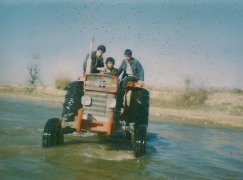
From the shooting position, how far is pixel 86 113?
596 cm

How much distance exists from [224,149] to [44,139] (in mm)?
4861

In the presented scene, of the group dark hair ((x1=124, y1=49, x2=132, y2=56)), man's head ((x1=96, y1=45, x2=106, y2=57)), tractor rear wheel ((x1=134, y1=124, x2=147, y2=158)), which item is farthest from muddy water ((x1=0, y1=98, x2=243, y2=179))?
dark hair ((x1=124, y1=49, x2=132, y2=56))

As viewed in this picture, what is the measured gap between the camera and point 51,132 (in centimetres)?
590

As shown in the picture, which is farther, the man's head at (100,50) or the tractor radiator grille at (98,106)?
the man's head at (100,50)

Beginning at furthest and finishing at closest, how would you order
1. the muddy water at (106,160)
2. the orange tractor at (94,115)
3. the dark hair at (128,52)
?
the dark hair at (128,52)
the orange tractor at (94,115)
the muddy water at (106,160)

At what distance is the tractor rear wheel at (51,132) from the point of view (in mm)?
5891

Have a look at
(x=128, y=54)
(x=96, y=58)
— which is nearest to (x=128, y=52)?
(x=128, y=54)

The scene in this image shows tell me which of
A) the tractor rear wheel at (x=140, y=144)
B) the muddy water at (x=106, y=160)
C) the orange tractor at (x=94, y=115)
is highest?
the orange tractor at (x=94, y=115)

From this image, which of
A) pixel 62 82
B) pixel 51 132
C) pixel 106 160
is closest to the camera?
pixel 106 160

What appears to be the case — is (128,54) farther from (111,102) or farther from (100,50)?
(111,102)

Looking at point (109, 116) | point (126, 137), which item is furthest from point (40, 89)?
point (109, 116)

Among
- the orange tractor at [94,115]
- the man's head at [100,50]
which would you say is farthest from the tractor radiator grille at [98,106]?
the man's head at [100,50]

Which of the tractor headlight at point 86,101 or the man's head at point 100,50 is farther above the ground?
the man's head at point 100,50

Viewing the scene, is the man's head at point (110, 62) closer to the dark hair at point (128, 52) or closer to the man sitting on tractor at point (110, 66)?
the man sitting on tractor at point (110, 66)
